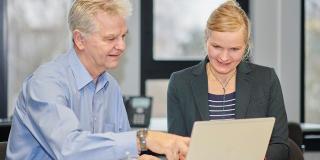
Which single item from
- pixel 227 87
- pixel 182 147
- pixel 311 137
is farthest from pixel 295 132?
pixel 182 147

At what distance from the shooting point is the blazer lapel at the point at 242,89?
2316mm

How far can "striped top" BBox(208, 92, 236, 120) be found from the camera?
2.32 m

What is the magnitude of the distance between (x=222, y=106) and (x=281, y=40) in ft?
Answer: 6.88

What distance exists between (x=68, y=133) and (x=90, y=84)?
38cm

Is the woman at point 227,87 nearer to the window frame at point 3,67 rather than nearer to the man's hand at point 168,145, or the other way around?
the man's hand at point 168,145

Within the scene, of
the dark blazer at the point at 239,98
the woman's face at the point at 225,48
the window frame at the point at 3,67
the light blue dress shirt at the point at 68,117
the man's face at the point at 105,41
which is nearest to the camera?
the light blue dress shirt at the point at 68,117

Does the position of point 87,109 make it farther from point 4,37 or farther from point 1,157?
point 4,37

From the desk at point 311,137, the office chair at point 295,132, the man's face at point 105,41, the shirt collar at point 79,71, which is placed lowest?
the desk at point 311,137

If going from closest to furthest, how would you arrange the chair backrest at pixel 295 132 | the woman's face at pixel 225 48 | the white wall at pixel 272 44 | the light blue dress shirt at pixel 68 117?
the light blue dress shirt at pixel 68 117
the woman's face at pixel 225 48
the chair backrest at pixel 295 132
the white wall at pixel 272 44

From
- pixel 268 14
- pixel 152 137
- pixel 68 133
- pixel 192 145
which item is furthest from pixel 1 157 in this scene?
pixel 268 14

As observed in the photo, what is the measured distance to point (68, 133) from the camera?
1631 mm

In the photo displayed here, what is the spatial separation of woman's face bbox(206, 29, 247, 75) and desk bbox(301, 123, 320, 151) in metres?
1.96

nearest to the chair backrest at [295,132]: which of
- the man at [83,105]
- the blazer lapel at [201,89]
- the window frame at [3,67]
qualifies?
the blazer lapel at [201,89]

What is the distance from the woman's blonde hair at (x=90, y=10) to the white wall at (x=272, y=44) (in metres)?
2.41
